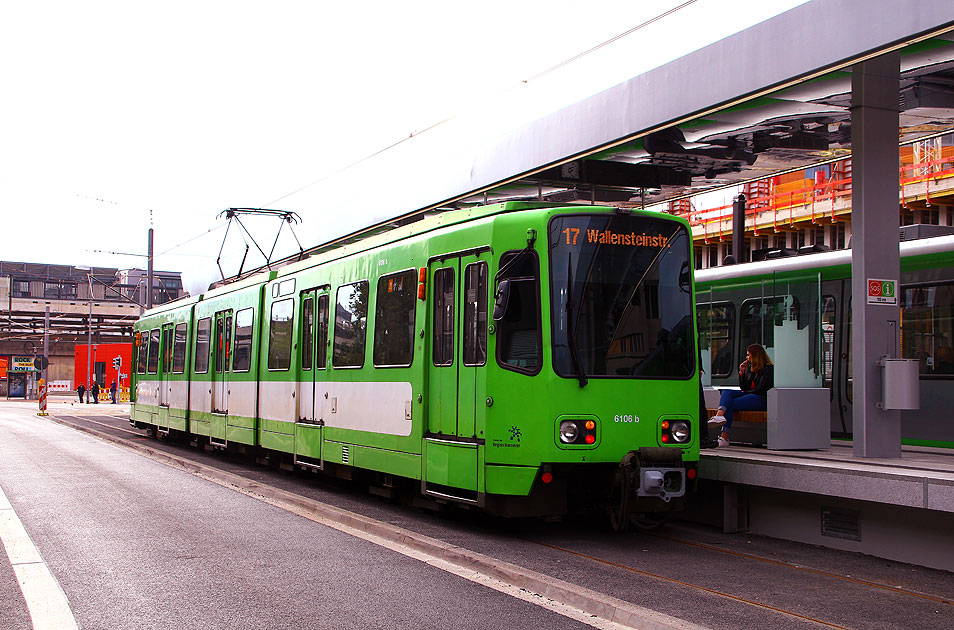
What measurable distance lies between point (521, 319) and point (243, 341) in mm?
9507

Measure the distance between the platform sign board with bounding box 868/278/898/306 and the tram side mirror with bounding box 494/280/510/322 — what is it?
3.83 m

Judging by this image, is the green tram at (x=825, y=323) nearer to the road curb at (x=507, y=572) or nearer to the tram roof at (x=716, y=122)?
the tram roof at (x=716, y=122)

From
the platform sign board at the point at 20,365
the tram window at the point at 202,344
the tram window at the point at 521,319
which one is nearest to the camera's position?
the tram window at the point at 521,319

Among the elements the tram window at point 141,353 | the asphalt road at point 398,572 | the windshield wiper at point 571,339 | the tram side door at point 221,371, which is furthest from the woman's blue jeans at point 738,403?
the tram window at point 141,353

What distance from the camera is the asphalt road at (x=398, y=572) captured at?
673 centimetres

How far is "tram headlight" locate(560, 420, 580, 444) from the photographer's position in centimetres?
952

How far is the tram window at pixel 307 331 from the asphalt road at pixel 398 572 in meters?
2.54

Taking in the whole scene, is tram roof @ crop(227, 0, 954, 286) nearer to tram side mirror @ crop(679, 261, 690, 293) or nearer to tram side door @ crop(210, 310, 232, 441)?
tram side mirror @ crop(679, 261, 690, 293)

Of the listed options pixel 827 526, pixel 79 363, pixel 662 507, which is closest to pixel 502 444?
pixel 662 507

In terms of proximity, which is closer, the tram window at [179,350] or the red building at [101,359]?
the tram window at [179,350]

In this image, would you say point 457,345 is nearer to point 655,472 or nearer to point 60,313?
point 655,472

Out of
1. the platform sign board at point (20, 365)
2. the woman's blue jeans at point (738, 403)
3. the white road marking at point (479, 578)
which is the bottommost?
the white road marking at point (479, 578)

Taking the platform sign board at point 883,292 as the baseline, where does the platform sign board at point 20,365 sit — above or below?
below

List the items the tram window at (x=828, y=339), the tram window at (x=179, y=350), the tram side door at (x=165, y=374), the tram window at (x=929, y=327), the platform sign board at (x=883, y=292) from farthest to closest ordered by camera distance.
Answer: the tram side door at (x=165, y=374) → the tram window at (x=179, y=350) → the tram window at (x=828, y=339) → the tram window at (x=929, y=327) → the platform sign board at (x=883, y=292)
